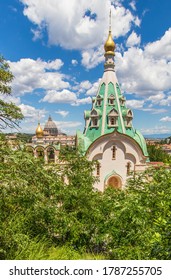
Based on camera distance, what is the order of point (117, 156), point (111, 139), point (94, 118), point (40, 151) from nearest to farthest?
point (111, 139) → point (117, 156) → point (94, 118) → point (40, 151)

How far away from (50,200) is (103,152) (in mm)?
12226

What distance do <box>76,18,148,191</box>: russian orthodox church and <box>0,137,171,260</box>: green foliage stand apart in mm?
10336

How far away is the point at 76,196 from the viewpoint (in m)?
6.57

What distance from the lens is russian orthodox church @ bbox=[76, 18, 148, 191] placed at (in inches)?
707

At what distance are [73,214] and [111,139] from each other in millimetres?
11989

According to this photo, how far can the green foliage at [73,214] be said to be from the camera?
4387mm

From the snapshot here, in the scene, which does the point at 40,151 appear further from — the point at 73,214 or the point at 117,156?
the point at 73,214

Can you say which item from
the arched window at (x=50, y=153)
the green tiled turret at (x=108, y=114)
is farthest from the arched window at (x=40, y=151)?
the green tiled turret at (x=108, y=114)

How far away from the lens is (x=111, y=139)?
17891 mm

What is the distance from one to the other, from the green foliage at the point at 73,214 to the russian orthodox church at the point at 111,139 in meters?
10.3

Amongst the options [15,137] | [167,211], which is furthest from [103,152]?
[167,211]

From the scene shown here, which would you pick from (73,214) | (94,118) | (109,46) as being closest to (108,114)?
(94,118)

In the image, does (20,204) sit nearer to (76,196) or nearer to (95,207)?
(76,196)

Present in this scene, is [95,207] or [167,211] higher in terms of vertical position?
[167,211]
